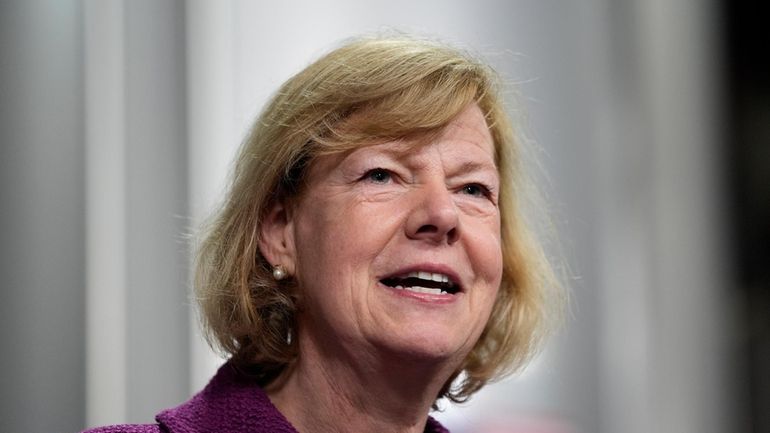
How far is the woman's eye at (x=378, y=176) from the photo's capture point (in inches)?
49.1

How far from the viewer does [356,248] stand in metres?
1.20

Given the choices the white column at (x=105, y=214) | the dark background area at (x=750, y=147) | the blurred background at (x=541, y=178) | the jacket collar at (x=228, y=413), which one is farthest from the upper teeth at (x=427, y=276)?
the dark background area at (x=750, y=147)

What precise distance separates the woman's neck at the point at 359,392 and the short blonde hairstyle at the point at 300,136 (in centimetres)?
7

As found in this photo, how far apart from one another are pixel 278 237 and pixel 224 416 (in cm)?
26

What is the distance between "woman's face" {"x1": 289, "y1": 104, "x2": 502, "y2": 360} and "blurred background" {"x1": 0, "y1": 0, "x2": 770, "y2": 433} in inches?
11.4

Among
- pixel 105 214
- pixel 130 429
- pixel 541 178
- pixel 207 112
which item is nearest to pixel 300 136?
pixel 130 429

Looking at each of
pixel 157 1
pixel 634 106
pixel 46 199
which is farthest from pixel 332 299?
pixel 634 106

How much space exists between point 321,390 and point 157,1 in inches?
46.6

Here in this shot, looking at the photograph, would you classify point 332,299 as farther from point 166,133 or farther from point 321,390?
point 166,133

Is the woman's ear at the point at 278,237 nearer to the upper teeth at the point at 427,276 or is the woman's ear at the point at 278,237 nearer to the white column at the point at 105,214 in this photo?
the upper teeth at the point at 427,276

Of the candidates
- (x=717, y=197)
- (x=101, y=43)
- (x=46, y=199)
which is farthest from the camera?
(x=717, y=197)

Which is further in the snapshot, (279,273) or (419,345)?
(279,273)

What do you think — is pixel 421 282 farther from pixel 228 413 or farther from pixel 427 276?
pixel 228 413

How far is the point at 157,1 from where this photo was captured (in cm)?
210
